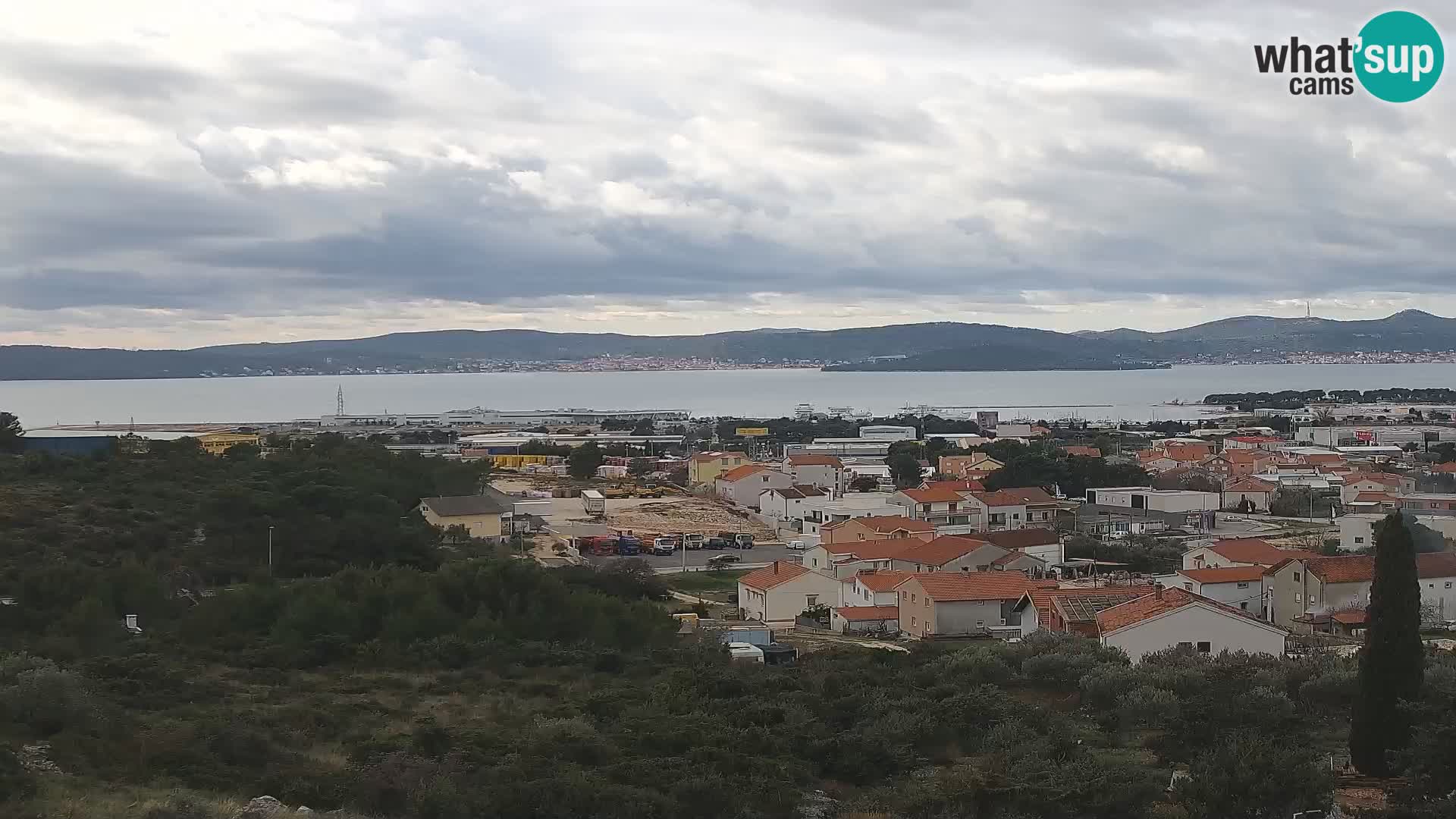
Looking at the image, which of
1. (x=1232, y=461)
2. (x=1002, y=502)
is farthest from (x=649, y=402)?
(x=1002, y=502)

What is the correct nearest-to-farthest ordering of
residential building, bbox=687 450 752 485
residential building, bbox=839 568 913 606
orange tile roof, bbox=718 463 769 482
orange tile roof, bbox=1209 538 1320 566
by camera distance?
residential building, bbox=839 568 913 606 → orange tile roof, bbox=1209 538 1320 566 → orange tile roof, bbox=718 463 769 482 → residential building, bbox=687 450 752 485

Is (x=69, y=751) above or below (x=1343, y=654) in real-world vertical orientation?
above

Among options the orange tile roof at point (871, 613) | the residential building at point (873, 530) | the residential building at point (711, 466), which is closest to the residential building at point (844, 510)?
the residential building at point (873, 530)

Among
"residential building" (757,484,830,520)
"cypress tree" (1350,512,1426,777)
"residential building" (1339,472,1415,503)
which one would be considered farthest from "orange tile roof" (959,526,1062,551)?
"cypress tree" (1350,512,1426,777)

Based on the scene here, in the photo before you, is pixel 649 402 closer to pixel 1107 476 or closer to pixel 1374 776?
pixel 1107 476

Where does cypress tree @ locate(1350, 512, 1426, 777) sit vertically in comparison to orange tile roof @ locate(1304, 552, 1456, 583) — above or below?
above

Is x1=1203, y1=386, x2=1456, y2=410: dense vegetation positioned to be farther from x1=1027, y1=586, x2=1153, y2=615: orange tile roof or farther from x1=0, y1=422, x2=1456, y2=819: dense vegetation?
x1=0, y1=422, x2=1456, y2=819: dense vegetation
